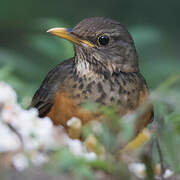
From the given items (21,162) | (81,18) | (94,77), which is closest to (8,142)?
Result: (21,162)

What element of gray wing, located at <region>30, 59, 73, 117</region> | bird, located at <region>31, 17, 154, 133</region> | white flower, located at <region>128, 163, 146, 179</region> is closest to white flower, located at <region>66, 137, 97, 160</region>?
white flower, located at <region>128, 163, 146, 179</region>

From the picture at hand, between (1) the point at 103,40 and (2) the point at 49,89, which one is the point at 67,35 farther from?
(2) the point at 49,89

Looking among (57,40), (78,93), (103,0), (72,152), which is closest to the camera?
(72,152)

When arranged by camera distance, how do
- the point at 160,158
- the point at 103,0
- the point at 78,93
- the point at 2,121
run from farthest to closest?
the point at 103,0
the point at 78,93
the point at 160,158
the point at 2,121

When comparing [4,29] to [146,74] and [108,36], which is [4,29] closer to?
[146,74]

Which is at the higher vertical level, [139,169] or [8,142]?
[8,142]

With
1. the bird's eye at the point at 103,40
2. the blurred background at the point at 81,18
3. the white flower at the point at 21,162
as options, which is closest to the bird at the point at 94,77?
the bird's eye at the point at 103,40

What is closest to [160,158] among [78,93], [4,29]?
[78,93]
